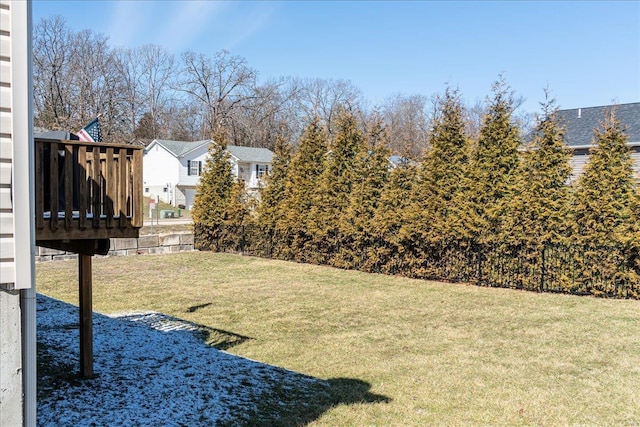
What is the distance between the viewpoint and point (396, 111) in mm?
48594

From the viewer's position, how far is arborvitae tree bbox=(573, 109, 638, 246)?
29.7ft

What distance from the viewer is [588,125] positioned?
20.4 m

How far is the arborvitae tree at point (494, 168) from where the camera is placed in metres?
10.2

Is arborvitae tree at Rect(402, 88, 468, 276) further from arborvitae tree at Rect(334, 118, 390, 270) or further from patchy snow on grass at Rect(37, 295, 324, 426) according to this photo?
patchy snow on grass at Rect(37, 295, 324, 426)

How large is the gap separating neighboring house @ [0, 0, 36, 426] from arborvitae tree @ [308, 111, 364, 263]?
10279 millimetres

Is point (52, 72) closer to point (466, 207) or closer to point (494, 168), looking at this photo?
point (466, 207)

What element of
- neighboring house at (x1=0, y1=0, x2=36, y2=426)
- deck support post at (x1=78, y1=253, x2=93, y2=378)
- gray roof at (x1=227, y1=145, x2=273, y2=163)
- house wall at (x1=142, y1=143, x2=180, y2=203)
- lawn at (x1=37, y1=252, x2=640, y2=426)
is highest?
gray roof at (x1=227, y1=145, x2=273, y2=163)

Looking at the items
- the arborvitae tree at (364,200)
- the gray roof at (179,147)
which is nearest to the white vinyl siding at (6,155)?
the arborvitae tree at (364,200)

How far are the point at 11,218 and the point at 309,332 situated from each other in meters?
4.94

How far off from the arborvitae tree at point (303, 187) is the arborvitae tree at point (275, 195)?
396 millimetres

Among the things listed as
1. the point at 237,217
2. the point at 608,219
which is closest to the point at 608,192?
the point at 608,219

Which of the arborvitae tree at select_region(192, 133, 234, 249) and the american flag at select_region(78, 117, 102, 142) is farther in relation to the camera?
the arborvitae tree at select_region(192, 133, 234, 249)

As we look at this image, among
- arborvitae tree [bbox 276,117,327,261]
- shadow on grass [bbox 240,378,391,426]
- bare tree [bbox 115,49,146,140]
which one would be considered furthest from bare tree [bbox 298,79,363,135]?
shadow on grass [bbox 240,378,391,426]

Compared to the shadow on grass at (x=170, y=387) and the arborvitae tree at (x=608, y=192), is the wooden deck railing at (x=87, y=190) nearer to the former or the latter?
the shadow on grass at (x=170, y=387)
